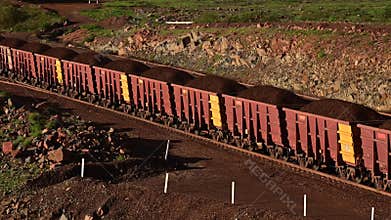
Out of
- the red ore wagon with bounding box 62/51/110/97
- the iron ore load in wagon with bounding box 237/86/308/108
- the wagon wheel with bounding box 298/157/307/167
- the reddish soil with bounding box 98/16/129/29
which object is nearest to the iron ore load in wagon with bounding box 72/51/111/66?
the red ore wagon with bounding box 62/51/110/97

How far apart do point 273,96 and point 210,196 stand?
8667 millimetres

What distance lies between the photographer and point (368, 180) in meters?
23.6

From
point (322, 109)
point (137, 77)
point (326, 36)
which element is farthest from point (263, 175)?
point (326, 36)

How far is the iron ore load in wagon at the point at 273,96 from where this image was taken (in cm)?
2839

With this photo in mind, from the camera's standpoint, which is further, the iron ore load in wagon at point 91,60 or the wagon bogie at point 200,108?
the iron ore load in wagon at point 91,60

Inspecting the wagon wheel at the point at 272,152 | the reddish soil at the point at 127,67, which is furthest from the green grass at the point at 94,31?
the wagon wheel at the point at 272,152

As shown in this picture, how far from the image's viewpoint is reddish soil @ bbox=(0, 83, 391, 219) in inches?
794

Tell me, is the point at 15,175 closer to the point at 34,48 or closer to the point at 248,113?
the point at 248,113

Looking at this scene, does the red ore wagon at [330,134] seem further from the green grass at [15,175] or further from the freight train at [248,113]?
A: the green grass at [15,175]

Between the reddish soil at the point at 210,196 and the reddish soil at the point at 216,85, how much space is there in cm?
571

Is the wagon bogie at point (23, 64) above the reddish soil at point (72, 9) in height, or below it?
above

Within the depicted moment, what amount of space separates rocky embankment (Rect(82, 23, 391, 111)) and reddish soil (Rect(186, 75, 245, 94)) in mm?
9000

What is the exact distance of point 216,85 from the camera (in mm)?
31969

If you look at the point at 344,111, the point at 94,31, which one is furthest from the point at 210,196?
the point at 94,31
